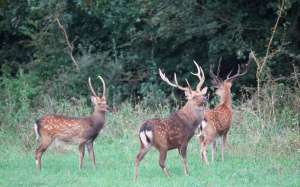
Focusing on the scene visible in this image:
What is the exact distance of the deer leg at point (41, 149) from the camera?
12404 mm

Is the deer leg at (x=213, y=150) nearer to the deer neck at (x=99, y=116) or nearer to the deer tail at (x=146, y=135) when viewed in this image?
the deer neck at (x=99, y=116)

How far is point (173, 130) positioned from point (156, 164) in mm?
1249

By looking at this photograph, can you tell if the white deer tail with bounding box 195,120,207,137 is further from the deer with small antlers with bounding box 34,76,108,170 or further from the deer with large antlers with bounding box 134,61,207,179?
the deer with small antlers with bounding box 34,76,108,170

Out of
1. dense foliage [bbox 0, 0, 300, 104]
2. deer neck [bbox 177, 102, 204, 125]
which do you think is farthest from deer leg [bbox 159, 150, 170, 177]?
dense foliage [bbox 0, 0, 300, 104]

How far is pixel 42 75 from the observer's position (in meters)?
22.0

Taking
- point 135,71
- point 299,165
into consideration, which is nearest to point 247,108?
point 299,165

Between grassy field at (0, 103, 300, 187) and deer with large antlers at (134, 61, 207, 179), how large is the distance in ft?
1.03

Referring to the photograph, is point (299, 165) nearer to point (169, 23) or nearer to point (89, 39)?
point (169, 23)

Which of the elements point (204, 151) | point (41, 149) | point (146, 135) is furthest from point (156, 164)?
point (41, 149)

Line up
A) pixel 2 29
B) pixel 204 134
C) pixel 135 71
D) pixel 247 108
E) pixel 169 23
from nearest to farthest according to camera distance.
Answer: pixel 204 134
pixel 247 108
pixel 169 23
pixel 135 71
pixel 2 29

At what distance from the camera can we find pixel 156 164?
41.3 feet

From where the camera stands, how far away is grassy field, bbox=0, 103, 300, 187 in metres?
10.9

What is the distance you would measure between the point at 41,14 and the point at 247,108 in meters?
8.82

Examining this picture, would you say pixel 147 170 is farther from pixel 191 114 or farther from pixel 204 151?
pixel 204 151
